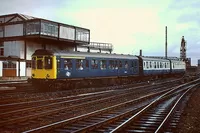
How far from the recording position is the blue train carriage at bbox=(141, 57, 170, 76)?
34112mm

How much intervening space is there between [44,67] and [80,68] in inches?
124

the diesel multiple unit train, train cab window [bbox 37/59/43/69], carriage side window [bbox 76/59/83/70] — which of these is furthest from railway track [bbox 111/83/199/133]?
train cab window [bbox 37/59/43/69]

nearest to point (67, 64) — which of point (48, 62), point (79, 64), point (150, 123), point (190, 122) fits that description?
point (79, 64)

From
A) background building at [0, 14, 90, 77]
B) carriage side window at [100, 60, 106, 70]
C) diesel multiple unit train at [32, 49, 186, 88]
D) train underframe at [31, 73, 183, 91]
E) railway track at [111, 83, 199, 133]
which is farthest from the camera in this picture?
background building at [0, 14, 90, 77]

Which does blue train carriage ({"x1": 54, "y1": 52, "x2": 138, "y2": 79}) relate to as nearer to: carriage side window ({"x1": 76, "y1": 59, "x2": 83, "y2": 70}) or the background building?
carriage side window ({"x1": 76, "y1": 59, "x2": 83, "y2": 70})

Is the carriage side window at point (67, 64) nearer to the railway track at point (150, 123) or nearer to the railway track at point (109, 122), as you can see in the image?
the railway track at point (109, 122)

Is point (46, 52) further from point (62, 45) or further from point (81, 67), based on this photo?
point (62, 45)

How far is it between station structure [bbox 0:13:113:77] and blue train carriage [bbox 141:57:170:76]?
1349 centimetres

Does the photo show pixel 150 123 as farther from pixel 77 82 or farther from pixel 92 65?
pixel 92 65

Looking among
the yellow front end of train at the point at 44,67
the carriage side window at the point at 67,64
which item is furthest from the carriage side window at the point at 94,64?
the yellow front end of train at the point at 44,67

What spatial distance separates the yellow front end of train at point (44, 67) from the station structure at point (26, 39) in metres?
13.9

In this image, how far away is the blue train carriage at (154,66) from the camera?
34.1 m

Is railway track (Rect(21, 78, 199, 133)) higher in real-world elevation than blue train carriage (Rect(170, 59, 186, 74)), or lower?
lower

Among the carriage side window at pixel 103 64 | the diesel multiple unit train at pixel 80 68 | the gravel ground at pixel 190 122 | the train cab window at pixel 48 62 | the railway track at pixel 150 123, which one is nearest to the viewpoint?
the railway track at pixel 150 123
